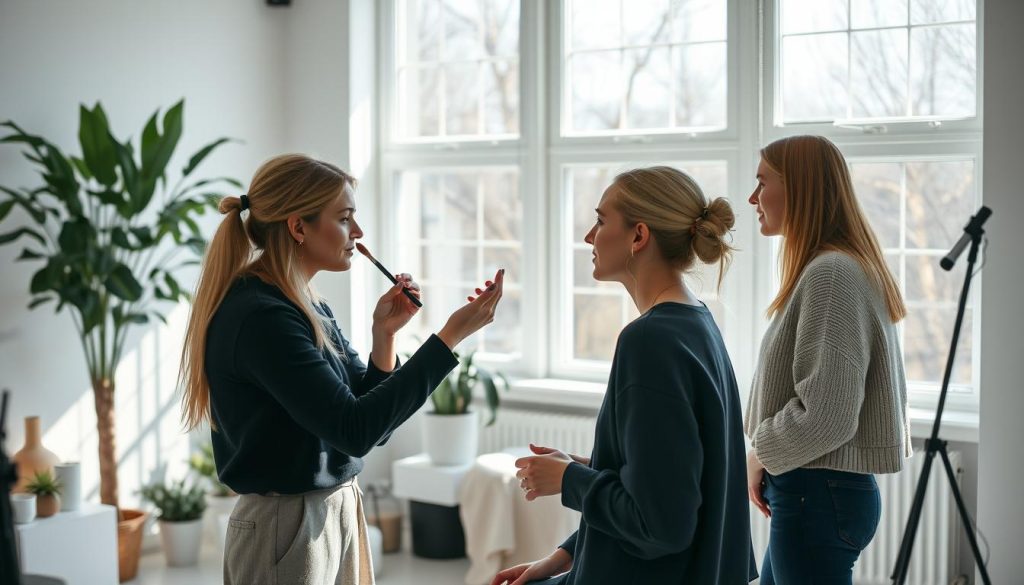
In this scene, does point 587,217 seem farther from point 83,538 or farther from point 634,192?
point 634,192

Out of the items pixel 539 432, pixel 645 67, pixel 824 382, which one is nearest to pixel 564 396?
pixel 539 432

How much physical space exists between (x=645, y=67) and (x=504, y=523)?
1.99 metres

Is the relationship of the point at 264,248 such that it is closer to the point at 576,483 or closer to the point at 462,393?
the point at 576,483

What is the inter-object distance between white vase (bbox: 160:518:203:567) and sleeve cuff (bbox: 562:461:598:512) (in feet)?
10.7

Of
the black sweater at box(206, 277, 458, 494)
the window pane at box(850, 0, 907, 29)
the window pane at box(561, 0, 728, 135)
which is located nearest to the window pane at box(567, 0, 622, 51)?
the window pane at box(561, 0, 728, 135)

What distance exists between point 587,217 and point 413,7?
140 centimetres

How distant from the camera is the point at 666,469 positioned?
1521 mm

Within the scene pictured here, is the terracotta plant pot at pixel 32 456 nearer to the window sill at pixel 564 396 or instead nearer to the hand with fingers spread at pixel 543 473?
the window sill at pixel 564 396

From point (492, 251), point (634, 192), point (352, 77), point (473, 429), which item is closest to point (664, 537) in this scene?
point (634, 192)

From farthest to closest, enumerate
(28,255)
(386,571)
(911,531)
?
(386,571), (28,255), (911,531)

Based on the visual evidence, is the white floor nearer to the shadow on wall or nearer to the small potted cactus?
the shadow on wall

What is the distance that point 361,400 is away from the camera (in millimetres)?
1929

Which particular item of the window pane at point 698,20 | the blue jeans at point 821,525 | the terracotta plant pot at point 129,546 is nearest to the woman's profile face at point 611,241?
the blue jeans at point 821,525

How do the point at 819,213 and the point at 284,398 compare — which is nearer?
the point at 284,398
